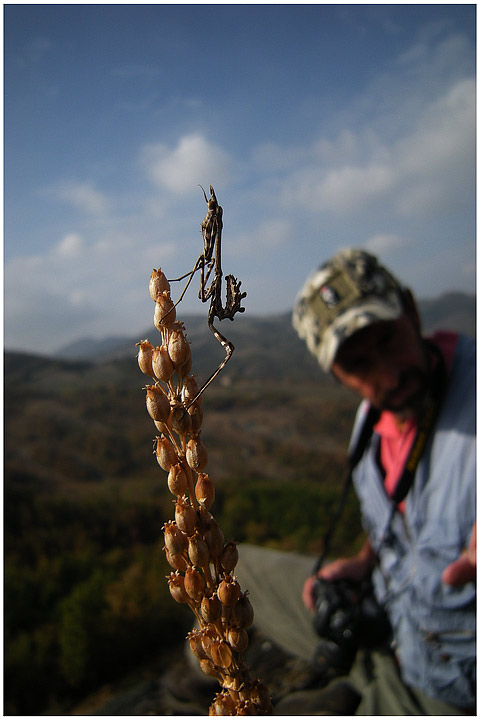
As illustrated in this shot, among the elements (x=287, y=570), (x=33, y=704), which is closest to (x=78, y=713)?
(x=33, y=704)

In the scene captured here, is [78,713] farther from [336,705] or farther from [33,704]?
[336,705]

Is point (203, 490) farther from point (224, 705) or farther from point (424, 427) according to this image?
point (424, 427)

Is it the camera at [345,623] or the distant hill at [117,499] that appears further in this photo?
the distant hill at [117,499]

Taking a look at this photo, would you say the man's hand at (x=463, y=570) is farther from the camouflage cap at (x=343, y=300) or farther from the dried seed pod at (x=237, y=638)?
the dried seed pod at (x=237, y=638)

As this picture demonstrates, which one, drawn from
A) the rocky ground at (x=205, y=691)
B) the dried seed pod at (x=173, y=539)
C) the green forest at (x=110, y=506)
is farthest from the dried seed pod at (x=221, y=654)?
the green forest at (x=110, y=506)

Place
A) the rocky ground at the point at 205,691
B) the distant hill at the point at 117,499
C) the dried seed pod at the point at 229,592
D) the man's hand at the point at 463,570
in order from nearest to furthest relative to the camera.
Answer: the dried seed pod at the point at 229,592
the rocky ground at the point at 205,691
the man's hand at the point at 463,570
the distant hill at the point at 117,499
